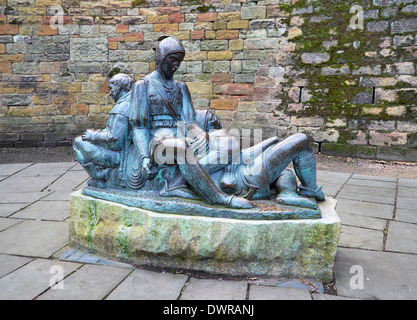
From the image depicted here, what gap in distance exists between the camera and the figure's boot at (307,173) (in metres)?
2.78

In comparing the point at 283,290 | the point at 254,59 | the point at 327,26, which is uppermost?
the point at 327,26

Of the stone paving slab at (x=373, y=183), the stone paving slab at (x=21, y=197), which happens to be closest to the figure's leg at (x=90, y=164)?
the stone paving slab at (x=21, y=197)

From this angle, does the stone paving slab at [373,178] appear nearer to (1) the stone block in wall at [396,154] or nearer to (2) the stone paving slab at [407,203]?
(2) the stone paving slab at [407,203]

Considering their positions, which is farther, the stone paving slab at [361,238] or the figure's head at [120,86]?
the stone paving slab at [361,238]

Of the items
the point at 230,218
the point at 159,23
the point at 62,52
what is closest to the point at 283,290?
the point at 230,218

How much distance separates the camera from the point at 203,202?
2688 mm

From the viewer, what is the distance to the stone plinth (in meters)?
2.52

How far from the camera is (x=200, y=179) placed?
104 inches

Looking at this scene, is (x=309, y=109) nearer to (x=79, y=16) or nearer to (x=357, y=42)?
(x=357, y=42)

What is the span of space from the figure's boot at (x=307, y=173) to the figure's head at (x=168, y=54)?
122 centimetres

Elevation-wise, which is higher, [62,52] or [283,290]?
[62,52]

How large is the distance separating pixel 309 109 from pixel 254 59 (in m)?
1.51

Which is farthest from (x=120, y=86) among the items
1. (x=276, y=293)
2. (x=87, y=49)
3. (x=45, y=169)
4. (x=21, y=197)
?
(x=87, y=49)

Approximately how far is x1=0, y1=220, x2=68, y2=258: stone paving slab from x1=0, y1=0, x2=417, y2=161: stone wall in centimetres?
470
